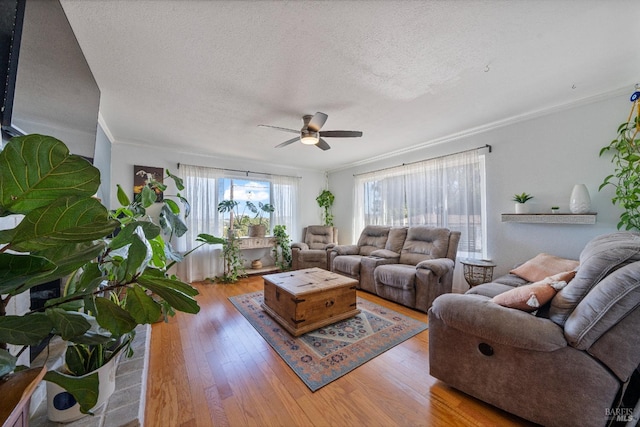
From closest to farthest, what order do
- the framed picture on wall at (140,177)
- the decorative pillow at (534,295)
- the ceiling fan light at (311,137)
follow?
the decorative pillow at (534,295) < the ceiling fan light at (311,137) < the framed picture on wall at (140,177)

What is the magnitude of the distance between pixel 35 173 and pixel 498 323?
1.88m

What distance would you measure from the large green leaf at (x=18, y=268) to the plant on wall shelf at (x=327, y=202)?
4.99 meters

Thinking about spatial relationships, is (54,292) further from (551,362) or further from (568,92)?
(568,92)

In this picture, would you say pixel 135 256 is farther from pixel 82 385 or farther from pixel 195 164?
pixel 195 164

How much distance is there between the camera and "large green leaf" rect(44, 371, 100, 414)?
1.66 feet

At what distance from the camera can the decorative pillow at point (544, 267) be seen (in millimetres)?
2061

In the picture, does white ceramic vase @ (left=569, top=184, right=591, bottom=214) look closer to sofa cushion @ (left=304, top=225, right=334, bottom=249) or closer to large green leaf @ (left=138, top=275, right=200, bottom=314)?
large green leaf @ (left=138, top=275, right=200, bottom=314)

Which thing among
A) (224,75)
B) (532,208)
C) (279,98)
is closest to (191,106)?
(224,75)

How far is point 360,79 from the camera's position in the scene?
190 centimetres

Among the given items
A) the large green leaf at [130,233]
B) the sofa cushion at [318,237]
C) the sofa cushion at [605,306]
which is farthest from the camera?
the sofa cushion at [318,237]

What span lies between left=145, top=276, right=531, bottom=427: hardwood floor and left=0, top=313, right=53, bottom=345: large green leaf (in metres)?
1.27

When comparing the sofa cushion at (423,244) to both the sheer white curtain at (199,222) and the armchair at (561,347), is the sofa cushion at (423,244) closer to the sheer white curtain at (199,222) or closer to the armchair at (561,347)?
the armchair at (561,347)

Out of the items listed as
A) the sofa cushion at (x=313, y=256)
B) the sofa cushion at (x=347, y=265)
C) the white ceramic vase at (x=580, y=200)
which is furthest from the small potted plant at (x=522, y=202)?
the sofa cushion at (x=313, y=256)

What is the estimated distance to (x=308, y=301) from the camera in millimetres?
2219
